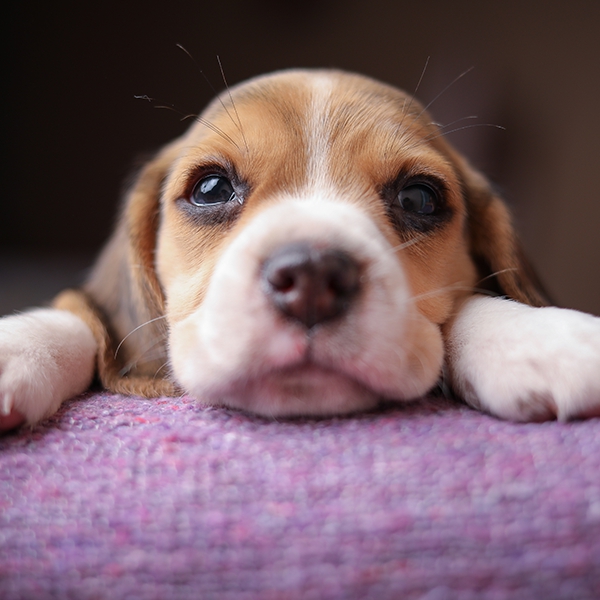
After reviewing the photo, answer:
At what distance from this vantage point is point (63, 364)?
148cm

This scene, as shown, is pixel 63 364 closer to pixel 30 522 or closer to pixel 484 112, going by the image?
pixel 30 522

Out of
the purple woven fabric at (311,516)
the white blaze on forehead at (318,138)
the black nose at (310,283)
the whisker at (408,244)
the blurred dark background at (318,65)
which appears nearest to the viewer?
the purple woven fabric at (311,516)

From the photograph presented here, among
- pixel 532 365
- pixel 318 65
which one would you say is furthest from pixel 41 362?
pixel 318 65

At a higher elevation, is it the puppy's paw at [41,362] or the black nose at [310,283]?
the black nose at [310,283]

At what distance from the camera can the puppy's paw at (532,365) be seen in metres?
1.16

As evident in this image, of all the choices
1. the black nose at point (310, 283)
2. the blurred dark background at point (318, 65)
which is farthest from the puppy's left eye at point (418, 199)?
the blurred dark background at point (318, 65)

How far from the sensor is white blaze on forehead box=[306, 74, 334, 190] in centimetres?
160

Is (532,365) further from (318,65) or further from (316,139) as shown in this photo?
(318,65)

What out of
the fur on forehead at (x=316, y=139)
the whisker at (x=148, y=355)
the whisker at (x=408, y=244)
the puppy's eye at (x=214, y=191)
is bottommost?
the whisker at (x=148, y=355)

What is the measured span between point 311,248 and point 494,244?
990mm

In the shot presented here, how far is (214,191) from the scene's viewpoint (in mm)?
1718

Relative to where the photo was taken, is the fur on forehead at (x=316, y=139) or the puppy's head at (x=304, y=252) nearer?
the puppy's head at (x=304, y=252)

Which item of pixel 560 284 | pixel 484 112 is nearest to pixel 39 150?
pixel 484 112

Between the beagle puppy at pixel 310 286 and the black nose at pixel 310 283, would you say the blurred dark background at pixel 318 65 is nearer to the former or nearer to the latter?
the beagle puppy at pixel 310 286
